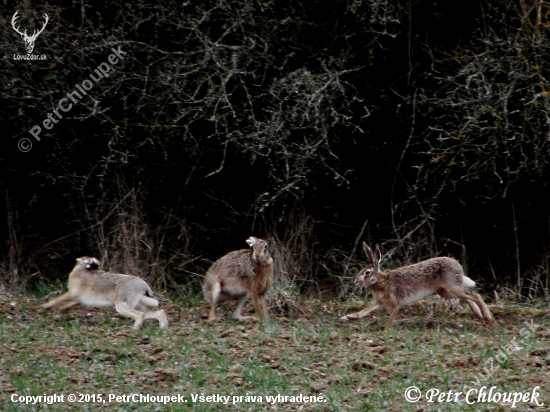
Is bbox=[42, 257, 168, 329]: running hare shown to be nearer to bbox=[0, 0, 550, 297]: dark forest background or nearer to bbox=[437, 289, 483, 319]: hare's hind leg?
bbox=[0, 0, 550, 297]: dark forest background

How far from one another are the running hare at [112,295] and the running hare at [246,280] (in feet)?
2.38

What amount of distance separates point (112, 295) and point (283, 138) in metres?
2.72

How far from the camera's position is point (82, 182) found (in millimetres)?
11570

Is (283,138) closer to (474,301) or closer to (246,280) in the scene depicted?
(246,280)

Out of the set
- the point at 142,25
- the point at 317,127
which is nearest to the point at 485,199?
the point at 317,127

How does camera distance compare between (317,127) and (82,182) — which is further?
(82,182)

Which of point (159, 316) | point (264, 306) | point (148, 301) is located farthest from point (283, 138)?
point (159, 316)

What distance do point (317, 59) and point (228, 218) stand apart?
257 cm

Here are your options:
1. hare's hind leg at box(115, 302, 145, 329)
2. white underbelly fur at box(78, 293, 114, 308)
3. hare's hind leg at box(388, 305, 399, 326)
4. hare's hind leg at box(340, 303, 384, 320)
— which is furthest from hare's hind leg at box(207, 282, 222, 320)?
hare's hind leg at box(388, 305, 399, 326)

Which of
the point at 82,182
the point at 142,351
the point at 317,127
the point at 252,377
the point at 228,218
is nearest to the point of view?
the point at 252,377

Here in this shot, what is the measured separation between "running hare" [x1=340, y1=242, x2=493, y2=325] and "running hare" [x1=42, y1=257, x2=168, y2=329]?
216 centimetres

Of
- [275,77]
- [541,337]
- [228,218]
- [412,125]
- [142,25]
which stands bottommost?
[541,337]

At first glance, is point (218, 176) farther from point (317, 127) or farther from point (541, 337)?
point (541, 337)

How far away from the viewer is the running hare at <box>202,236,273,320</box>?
10000 millimetres
